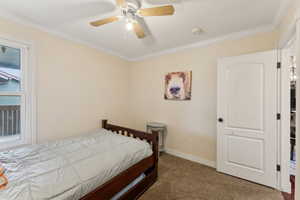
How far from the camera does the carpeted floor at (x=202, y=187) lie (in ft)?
5.84

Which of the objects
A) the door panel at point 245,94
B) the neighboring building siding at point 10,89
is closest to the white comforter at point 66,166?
the neighboring building siding at point 10,89

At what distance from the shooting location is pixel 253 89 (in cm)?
205

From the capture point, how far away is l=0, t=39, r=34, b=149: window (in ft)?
6.40

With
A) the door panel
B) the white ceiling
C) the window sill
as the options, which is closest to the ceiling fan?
the white ceiling

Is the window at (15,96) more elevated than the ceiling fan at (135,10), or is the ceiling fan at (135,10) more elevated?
the ceiling fan at (135,10)

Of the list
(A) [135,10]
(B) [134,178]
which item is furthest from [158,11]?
(B) [134,178]

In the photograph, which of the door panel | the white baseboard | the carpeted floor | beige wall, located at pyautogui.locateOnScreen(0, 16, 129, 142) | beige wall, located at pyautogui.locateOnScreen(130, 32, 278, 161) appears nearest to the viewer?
the carpeted floor

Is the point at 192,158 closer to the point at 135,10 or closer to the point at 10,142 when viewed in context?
the point at 135,10

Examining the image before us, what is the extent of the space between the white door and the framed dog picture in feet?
2.10

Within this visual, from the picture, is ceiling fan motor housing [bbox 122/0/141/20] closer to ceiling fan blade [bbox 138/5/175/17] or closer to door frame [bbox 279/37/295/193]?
ceiling fan blade [bbox 138/5/175/17]

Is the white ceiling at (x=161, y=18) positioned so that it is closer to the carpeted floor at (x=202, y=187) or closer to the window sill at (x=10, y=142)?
the window sill at (x=10, y=142)

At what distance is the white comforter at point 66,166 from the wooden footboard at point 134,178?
0.18ft

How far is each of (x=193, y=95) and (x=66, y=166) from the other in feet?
7.75

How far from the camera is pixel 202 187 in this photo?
1968 mm
